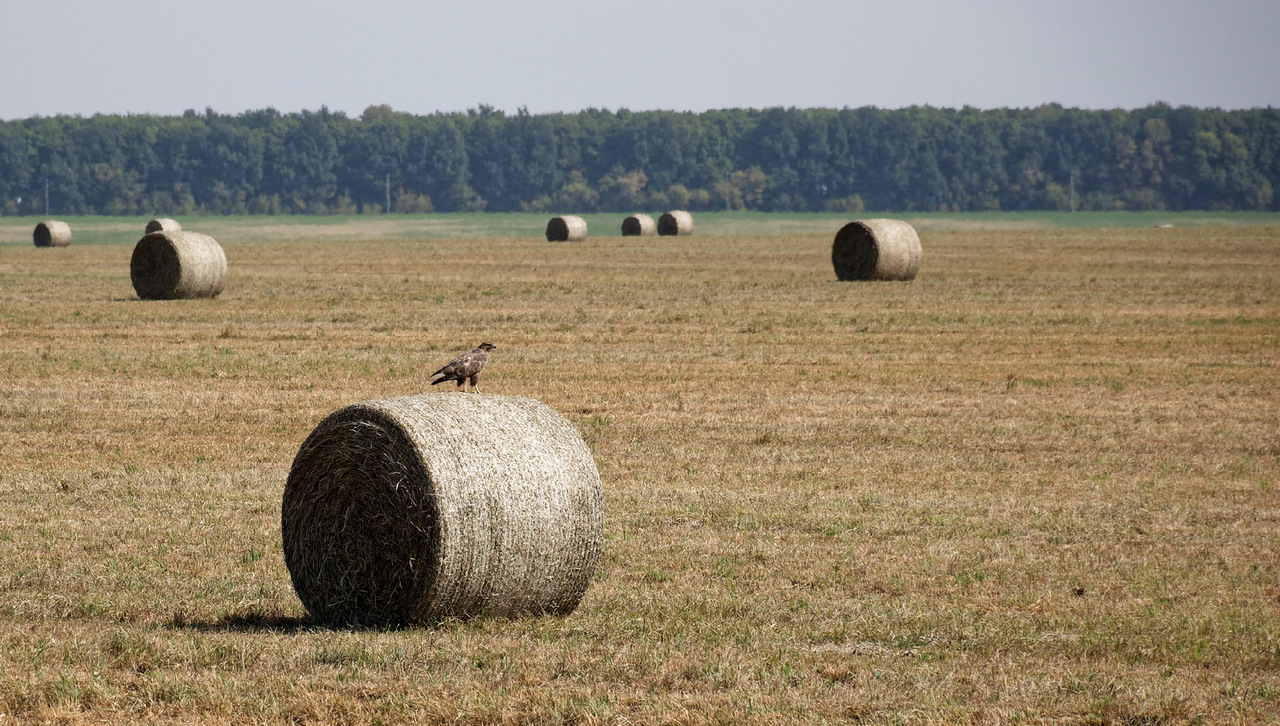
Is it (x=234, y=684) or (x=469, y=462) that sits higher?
(x=469, y=462)

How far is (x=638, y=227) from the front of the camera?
70000 mm

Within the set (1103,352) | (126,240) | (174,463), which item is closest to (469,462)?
(174,463)

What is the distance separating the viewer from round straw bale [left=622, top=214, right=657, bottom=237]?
2749 inches

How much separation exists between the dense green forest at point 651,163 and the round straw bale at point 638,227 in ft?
218

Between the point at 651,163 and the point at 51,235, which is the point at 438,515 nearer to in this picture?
the point at 51,235

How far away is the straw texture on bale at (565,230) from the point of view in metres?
65.0

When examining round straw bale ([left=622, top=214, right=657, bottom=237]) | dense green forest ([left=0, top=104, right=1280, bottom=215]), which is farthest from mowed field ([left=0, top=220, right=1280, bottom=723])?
dense green forest ([left=0, top=104, right=1280, bottom=215])

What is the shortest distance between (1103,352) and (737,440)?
1003 cm

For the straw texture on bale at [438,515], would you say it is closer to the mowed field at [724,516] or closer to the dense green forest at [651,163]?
the mowed field at [724,516]

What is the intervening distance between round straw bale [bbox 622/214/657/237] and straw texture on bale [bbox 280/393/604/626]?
60657mm

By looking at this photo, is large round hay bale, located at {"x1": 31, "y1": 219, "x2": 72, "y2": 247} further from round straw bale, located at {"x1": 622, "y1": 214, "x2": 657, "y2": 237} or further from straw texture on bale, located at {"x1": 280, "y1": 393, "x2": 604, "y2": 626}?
straw texture on bale, located at {"x1": 280, "y1": 393, "x2": 604, "y2": 626}

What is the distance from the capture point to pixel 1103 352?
23688 mm

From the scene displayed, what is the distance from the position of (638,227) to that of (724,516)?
58.2 metres

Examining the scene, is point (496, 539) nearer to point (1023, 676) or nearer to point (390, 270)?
point (1023, 676)
